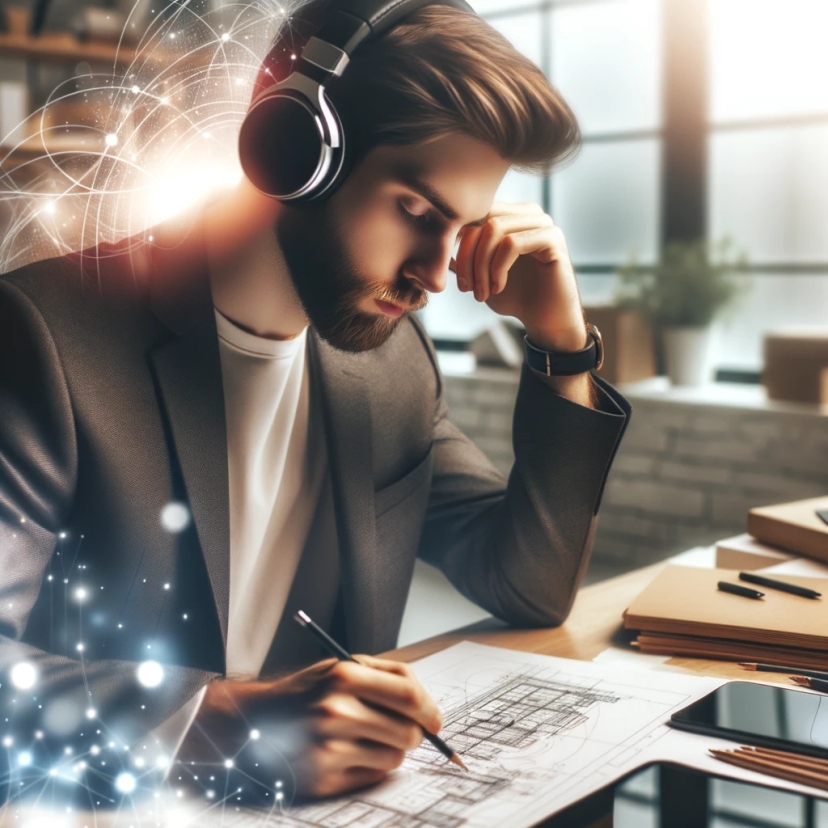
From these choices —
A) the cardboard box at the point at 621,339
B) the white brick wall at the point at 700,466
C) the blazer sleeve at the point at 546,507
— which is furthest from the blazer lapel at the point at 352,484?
the cardboard box at the point at 621,339

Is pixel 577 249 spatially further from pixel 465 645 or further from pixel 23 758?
pixel 23 758

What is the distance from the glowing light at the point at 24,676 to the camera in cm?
71

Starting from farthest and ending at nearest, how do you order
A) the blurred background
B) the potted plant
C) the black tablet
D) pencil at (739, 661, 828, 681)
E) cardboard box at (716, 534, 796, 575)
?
the potted plant < the blurred background < cardboard box at (716, 534, 796, 575) < pencil at (739, 661, 828, 681) < the black tablet

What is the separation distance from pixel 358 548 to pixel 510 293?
1.12 feet

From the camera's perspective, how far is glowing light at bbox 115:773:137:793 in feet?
2.13

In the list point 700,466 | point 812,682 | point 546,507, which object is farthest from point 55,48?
point 812,682

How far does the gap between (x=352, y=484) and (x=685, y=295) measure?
204cm

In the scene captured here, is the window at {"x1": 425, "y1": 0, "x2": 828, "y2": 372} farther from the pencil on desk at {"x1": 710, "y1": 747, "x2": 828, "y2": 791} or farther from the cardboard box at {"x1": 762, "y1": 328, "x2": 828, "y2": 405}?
the pencil on desk at {"x1": 710, "y1": 747, "x2": 828, "y2": 791}

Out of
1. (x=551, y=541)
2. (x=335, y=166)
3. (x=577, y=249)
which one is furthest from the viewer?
(x=577, y=249)

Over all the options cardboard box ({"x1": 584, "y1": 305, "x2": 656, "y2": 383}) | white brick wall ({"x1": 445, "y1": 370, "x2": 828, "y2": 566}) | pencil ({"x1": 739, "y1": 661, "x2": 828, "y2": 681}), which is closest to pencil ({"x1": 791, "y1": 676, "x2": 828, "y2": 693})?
pencil ({"x1": 739, "y1": 661, "x2": 828, "y2": 681})

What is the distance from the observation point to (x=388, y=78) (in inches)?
37.0

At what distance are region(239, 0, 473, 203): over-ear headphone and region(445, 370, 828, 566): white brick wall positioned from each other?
1.99 m

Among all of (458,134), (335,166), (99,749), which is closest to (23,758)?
(99,749)

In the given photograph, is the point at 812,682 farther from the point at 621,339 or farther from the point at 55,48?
the point at 55,48
